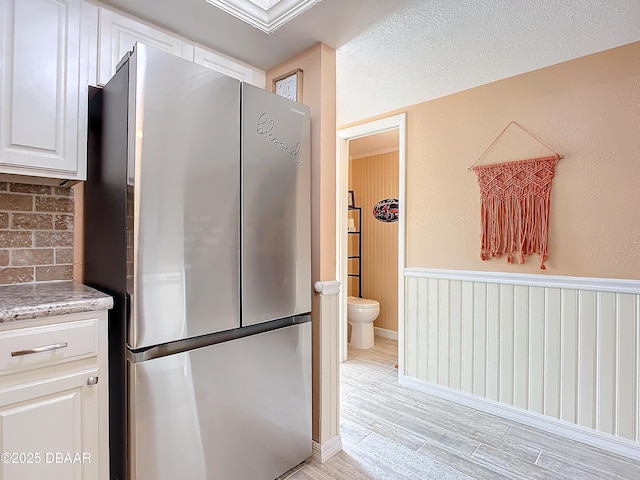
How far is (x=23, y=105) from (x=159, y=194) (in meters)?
0.66

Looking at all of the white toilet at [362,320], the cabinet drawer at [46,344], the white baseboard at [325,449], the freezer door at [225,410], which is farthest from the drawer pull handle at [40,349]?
the white toilet at [362,320]

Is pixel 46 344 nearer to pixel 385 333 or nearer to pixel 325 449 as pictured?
pixel 325 449

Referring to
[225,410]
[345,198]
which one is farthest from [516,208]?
[225,410]

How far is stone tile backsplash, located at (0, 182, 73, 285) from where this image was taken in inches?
60.6

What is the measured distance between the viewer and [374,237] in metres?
4.49

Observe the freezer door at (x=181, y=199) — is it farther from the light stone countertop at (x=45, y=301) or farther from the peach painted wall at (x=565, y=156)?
the peach painted wall at (x=565, y=156)

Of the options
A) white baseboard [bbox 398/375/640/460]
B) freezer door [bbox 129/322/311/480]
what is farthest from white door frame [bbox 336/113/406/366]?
freezer door [bbox 129/322/311/480]

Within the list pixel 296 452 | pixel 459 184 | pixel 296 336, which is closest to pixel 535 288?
pixel 459 184

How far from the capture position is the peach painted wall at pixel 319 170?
75.3 inches

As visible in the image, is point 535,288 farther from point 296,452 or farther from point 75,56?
point 75,56

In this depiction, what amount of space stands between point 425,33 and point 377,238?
2.83m

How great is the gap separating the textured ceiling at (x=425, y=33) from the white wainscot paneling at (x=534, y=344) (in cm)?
140

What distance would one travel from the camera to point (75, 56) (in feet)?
4.79

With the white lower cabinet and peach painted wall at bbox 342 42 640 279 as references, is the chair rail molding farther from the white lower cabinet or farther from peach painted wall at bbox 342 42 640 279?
the white lower cabinet
